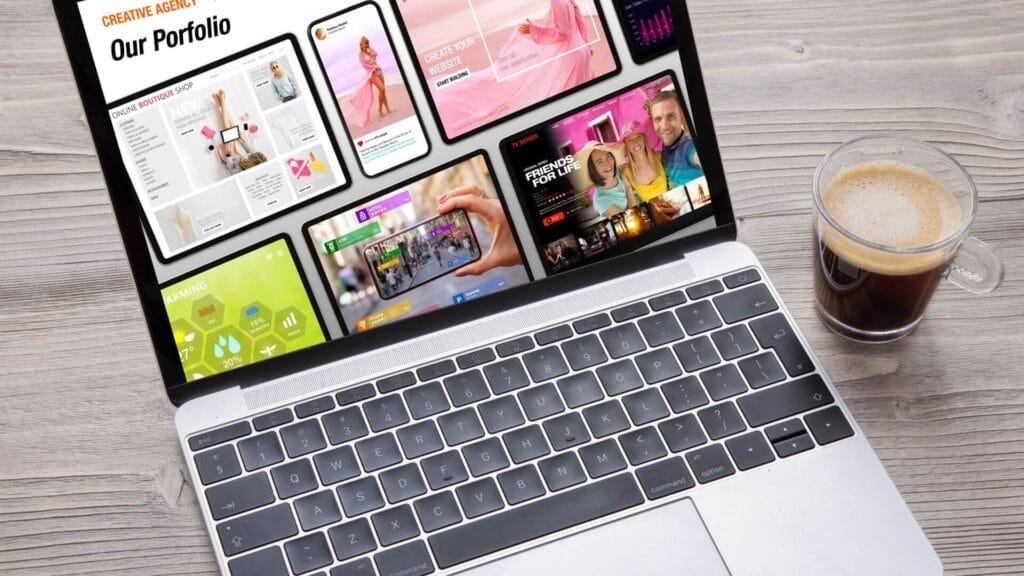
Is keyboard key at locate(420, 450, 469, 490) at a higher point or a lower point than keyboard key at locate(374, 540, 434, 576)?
higher

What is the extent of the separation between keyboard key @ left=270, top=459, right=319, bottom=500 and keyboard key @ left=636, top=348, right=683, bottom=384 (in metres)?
0.24

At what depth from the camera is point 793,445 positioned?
2.21ft

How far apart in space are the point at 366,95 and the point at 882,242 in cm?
37

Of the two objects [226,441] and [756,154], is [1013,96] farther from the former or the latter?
[226,441]

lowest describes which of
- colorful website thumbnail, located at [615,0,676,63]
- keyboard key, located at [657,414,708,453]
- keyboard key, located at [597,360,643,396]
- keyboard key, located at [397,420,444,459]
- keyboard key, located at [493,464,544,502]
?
keyboard key, located at [657,414,708,453]

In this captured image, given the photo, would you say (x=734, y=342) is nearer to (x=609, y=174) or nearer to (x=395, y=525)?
(x=609, y=174)

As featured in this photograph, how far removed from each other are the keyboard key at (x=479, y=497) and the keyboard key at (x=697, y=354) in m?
0.16

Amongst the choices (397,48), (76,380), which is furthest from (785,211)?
(76,380)

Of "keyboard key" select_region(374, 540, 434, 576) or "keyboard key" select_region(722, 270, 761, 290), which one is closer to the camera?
"keyboard key" select_region(374, 540, 434, 576)

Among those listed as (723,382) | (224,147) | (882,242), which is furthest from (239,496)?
(882,242)

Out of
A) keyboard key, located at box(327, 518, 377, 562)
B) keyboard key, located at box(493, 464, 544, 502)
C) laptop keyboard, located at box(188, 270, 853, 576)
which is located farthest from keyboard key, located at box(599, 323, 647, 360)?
keyboard key, located at box(327, 518, 377, 562)

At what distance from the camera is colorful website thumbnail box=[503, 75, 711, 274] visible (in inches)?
28.5

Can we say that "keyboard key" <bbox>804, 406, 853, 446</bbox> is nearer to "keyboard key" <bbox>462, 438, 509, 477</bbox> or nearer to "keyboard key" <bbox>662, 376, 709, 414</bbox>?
"keyboard key" <bbox>662, 376, 709, 414</bbox>

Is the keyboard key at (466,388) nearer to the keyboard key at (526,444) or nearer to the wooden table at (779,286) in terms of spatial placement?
the keyboard key at (526,444)
